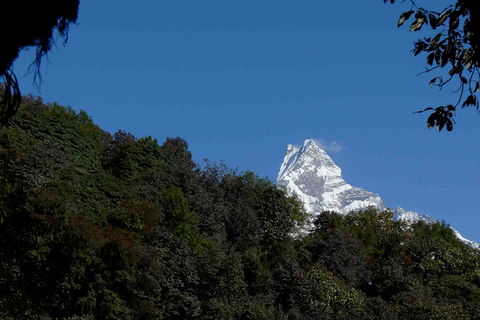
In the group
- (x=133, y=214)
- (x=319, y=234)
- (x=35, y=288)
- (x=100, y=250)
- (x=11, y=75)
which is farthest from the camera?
(x=319, y=234)

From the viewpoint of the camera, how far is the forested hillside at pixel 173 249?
17.6 m

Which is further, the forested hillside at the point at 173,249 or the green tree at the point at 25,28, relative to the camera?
the forested hillside at the point at 173,249

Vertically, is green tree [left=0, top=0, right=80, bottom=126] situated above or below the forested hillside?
below

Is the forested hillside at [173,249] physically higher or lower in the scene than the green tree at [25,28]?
higher

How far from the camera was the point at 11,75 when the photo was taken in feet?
7.97

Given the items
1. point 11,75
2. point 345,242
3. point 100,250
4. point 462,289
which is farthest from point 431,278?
point 11,75

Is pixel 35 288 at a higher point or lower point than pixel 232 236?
lower

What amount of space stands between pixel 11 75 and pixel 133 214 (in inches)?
803

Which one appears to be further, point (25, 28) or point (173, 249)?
point (173, 249)

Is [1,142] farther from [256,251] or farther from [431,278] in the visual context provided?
[431,278]

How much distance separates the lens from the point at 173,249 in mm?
22766

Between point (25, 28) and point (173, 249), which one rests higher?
point (173, 249)

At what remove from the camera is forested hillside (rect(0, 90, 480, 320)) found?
17.6m

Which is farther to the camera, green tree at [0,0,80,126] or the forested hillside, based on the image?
the forested hillside
